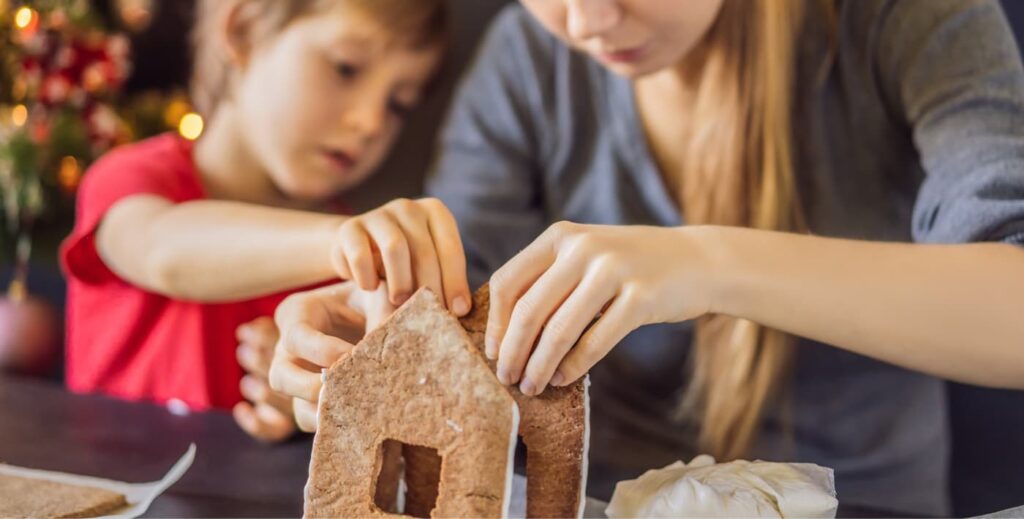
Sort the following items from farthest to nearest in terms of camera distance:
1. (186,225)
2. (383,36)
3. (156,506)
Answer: (383,36) < (186,225) < (156,506)

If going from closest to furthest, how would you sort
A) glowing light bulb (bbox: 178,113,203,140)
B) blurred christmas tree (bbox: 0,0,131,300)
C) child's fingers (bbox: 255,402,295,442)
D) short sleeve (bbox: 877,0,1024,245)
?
short sleeve (bbox: 877,0,1024,245) → child's fingers (bbox: 255,402,295,442) → glowing light bulb (bbox: 178,113,203,140) → blurred christmas tree (bbox: 0,0,131,300)

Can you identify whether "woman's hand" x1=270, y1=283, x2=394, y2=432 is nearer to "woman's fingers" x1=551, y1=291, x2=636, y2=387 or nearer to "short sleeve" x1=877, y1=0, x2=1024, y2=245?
"woman's fingers" x1=551, y1=291, x2=636, y2=387

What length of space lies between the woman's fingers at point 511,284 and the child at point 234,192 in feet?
0.76

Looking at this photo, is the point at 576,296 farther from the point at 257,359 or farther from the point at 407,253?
the point at 257,359

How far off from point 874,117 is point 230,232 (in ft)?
1.56

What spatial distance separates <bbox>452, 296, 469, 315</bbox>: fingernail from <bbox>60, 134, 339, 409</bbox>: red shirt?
0.32m

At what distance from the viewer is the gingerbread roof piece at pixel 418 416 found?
45cm

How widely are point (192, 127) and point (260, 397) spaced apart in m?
0.40

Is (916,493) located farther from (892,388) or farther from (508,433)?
(508,433)

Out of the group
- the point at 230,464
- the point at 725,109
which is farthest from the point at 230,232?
the point at 725,109

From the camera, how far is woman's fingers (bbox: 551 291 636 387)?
459 millimetres

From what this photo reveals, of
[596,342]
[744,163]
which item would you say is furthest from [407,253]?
[744,163]

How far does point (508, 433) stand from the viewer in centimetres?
45

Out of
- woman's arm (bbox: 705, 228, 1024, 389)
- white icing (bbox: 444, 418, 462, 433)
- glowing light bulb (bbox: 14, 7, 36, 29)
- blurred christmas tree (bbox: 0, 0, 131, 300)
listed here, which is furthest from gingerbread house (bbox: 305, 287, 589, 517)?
blurred christmas tree (bbox: 0, 0, 131, 300)
